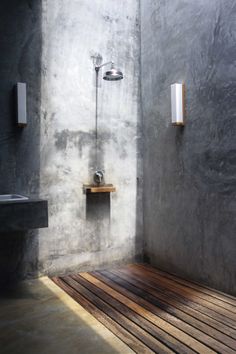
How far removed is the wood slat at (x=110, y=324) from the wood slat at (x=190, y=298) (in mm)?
699

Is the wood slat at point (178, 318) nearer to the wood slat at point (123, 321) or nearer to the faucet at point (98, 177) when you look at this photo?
the wood slat at point (123, 321)

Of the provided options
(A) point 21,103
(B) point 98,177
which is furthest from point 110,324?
(A) point 21,103

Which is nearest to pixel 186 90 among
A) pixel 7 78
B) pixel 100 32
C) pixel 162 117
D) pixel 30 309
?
pixel 162 117

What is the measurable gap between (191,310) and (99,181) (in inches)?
67.3

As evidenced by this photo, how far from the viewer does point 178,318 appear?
2.55 metres

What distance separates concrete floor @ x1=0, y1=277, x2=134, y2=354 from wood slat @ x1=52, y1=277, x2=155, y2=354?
4cm

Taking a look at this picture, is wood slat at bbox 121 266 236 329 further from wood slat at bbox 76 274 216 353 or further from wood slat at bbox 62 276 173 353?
wood slat at bbox 62 276 173 353

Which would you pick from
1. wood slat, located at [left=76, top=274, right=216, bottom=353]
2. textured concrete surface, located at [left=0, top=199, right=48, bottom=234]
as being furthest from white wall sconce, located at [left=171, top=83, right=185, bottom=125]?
wood slat, located at [left=76, top=274, right=216, bottom=353]

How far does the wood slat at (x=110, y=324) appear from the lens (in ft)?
6.97

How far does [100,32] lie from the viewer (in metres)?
3.89

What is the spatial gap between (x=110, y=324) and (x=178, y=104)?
214 centimetres

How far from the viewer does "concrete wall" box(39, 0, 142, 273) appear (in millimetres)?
3623

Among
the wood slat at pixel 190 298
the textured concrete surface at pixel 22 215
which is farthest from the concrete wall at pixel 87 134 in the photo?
the textured concrete surface at pixel 22 215

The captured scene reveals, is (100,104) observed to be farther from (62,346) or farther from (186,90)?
(62,346)
